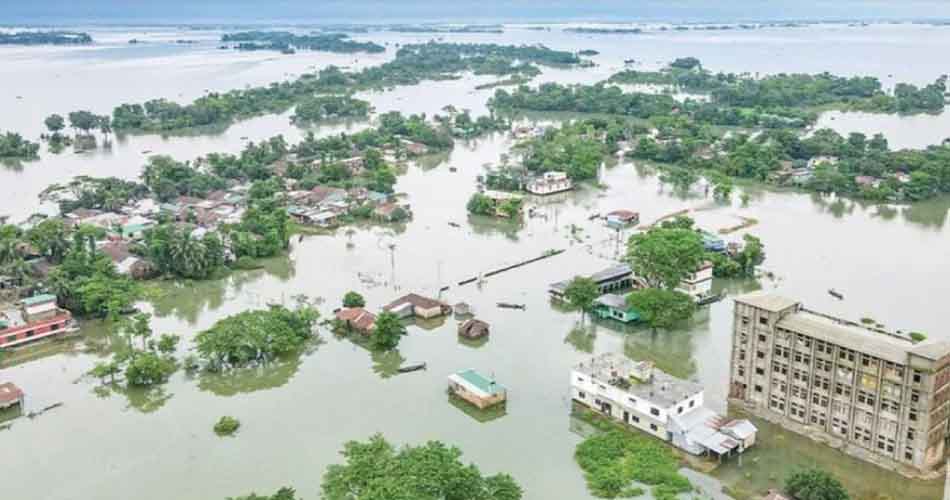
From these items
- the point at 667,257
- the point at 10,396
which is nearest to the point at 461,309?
the point at 667,257

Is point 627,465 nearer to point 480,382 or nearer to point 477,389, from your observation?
point 477,389

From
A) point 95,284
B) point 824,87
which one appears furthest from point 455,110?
point 95,284

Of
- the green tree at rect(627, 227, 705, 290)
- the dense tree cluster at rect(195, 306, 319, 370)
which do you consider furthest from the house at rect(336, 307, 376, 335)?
the green tree at rect(627, 227, 705, 290)

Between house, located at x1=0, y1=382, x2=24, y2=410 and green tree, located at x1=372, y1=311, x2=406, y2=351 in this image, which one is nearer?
house, located at x1=0, y1=382, x2=24, y2=410

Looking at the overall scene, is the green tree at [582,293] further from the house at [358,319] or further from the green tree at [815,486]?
the green tree at [815,486]

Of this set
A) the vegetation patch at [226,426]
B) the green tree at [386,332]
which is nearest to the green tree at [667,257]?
the green tree at [386,332]

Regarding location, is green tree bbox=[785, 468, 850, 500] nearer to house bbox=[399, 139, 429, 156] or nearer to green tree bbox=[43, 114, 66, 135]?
house bbox=[399, 139, 429, 156]
